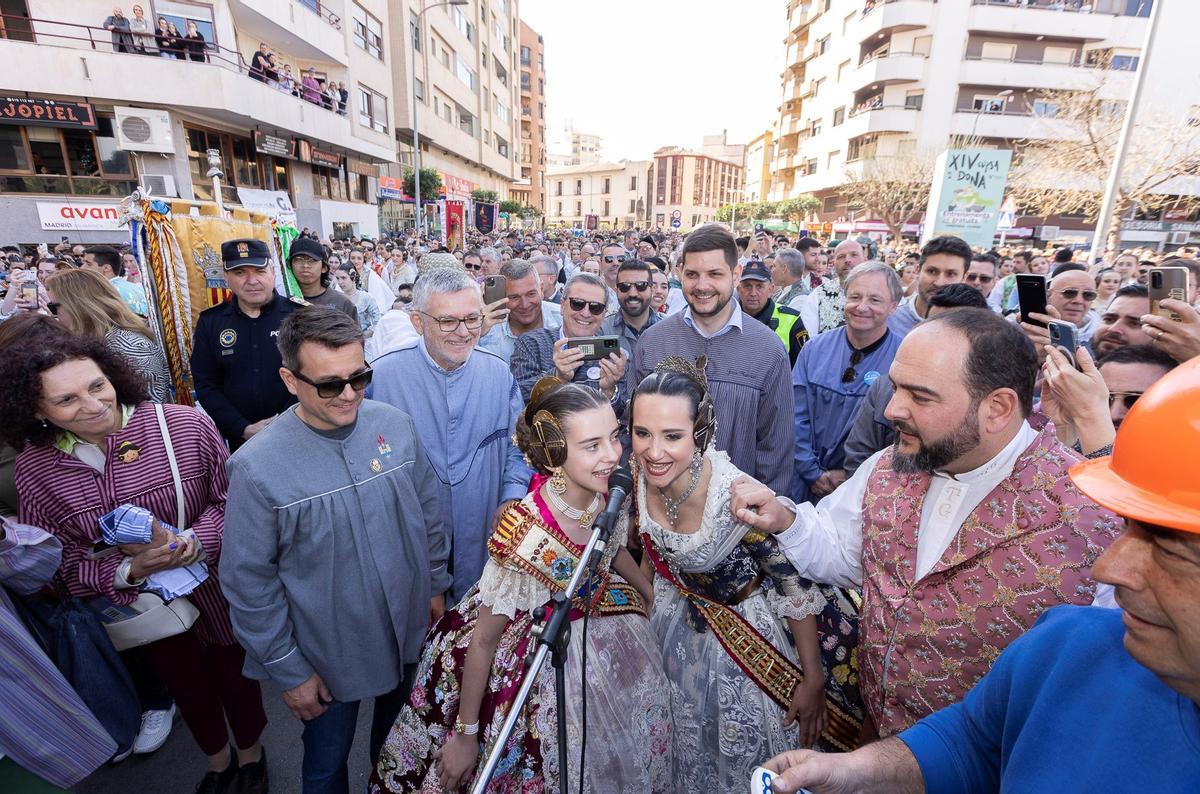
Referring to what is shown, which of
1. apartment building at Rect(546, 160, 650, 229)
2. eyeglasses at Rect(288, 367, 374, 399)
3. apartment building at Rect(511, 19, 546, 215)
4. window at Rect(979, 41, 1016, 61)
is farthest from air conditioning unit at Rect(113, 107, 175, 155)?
apartment building at Rect(546, 160, 650, 229)

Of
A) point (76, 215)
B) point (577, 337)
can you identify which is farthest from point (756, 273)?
point (76, 215)

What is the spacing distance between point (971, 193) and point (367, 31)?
2436cm

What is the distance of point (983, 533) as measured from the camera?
1681mm

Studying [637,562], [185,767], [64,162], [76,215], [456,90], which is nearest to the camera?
[637,562]

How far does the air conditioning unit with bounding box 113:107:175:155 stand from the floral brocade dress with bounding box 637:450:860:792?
19032 millimetres

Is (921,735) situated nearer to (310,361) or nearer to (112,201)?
(310,361)

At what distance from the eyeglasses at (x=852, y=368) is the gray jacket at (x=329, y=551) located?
111 inches

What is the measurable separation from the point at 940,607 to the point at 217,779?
134 inches

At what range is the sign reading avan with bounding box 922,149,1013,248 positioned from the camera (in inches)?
379

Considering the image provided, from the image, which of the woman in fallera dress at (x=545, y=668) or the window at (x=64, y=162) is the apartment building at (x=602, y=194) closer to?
the window at (x=64, y=162)

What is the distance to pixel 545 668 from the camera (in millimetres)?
2246

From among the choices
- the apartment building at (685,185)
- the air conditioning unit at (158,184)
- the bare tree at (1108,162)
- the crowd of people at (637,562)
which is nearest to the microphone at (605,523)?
the crowd of people at (637,562)

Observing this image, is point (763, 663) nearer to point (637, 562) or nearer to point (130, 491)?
point (637, 562)

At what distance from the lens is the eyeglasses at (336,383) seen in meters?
2.12
